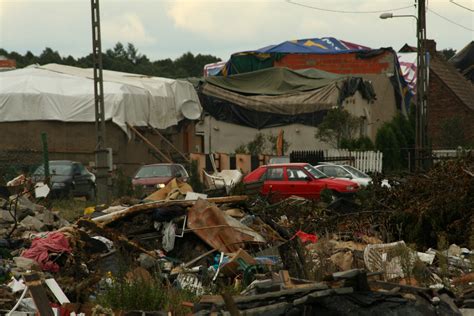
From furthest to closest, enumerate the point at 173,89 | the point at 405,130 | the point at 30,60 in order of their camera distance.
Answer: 1. the point at 30,60
2. the point at 405,130
3. the point at 173,89

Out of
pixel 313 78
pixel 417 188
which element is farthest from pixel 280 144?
pixel 417 188

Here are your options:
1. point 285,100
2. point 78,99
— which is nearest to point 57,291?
point 78,99

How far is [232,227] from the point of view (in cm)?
1528

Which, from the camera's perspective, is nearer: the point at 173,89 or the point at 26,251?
→ the point at 26,251

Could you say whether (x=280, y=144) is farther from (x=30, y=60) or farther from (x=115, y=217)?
(x=30, y=60)

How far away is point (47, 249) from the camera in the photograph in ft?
45.4

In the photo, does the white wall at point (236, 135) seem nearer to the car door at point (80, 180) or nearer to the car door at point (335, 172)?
the car door at point (335, 172)

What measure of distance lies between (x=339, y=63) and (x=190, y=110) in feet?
76.4

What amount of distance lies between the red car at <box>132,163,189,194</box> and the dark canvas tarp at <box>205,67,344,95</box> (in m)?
23.5

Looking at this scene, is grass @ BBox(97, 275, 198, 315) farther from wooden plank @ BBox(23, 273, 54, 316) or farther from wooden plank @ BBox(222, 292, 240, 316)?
wooden plank @ BBox(222, 292, 240, 316)

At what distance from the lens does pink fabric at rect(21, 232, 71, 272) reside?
13.5 metres

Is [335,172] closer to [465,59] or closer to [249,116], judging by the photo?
[249,116]

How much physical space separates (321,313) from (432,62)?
5311 cm

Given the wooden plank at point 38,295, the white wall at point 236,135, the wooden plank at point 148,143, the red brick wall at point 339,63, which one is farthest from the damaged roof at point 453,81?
the wooden plank at point 38,295
